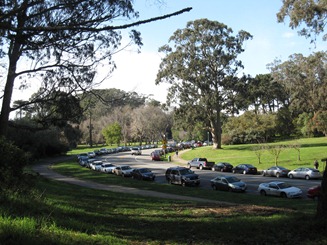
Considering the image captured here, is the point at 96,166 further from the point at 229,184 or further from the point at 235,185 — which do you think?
the point at 235,185

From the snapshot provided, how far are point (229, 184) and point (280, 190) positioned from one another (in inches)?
160

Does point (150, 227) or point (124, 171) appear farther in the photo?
point (124, 171)

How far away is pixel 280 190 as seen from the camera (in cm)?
2273

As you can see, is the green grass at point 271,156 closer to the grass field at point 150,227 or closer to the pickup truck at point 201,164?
the pickup truck at point 201,164

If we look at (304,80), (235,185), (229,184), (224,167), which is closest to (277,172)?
(224,167)

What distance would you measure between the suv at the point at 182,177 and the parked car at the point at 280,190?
21.8 ft

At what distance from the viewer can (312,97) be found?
86.3 metres

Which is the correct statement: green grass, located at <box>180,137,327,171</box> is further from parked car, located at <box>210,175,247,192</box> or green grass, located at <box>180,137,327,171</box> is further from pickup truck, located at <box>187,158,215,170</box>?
parked car, located at <box>210,175,247,192</box>

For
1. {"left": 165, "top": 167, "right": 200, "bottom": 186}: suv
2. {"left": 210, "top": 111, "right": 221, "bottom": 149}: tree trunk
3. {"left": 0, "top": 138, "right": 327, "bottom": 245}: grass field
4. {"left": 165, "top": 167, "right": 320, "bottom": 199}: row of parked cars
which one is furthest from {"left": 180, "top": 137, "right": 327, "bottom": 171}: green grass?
{"left": 0, "top": 138, "right": 327, "bottom": 245}: grass field

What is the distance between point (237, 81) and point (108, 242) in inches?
2121

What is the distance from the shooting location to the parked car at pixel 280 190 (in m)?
22.2

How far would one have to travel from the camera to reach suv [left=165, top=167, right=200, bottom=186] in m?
29.2

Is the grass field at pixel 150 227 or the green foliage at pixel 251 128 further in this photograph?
the green foliage at pixel 251 128

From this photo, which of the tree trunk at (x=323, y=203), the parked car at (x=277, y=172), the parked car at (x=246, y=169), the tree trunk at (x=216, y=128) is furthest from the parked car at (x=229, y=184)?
the tree trunk at (x=216, y=128)
